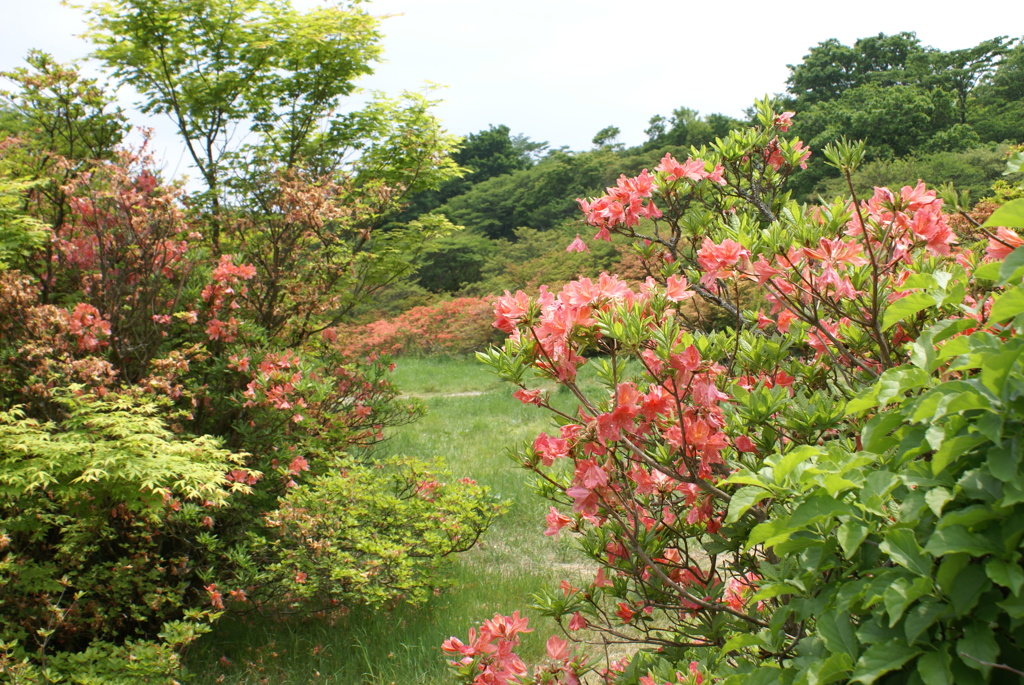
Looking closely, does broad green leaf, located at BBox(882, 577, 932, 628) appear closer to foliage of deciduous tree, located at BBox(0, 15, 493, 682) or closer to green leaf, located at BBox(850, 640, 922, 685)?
green leaf, located at BBox(850, 640, 922, 685)

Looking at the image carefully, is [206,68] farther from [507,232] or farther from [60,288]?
[507,232]

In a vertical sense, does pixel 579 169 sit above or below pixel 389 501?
above

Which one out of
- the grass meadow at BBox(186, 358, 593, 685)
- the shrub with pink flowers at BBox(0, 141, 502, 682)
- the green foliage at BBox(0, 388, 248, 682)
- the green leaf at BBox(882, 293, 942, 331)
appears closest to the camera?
the green leaf at BBox(882, 293, 942, 331)

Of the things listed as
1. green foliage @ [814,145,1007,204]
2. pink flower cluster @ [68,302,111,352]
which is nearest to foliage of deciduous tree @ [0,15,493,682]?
pink flower cluster @ [68,302,111,352]

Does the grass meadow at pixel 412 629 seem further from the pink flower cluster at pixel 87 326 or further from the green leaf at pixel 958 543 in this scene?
the pink flower cluster at pixel 87 326

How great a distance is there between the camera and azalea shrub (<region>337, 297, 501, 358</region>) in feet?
53.1

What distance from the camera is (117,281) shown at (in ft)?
11.9

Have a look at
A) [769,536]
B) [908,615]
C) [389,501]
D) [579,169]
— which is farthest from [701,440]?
[579,169]

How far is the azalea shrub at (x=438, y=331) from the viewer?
637 inches

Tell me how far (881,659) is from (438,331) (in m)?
16.2

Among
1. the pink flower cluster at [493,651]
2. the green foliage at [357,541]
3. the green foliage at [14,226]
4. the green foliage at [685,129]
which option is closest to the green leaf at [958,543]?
the pink flower cluster at [493,651]

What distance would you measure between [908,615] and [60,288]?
4.34m

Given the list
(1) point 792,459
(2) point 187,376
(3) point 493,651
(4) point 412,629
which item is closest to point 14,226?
(2) point 187,376

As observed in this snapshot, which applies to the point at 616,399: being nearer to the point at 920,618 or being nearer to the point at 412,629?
the point at 920,618
